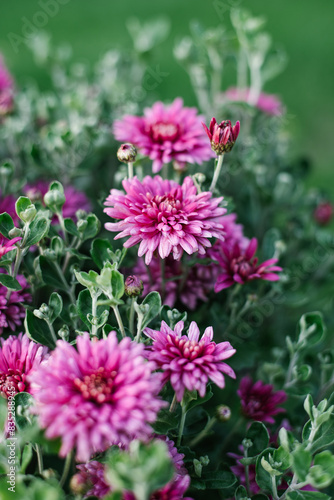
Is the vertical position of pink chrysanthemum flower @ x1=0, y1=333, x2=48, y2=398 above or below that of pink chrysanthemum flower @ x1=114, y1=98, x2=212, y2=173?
below

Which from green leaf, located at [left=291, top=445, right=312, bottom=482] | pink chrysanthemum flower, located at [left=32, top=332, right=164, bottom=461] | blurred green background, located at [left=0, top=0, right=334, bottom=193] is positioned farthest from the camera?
blurred green background, located at [left=0, top=0, right=334, bottom=193]

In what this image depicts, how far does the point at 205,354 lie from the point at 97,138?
0.66 meters

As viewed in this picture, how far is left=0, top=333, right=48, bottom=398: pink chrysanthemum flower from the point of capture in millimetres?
746

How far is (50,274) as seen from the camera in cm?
91

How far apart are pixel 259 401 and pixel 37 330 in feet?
1.31

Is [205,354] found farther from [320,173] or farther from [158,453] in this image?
[320,173]

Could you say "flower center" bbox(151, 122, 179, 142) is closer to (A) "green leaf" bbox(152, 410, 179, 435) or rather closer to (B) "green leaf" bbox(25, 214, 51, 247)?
(B) "green leaf" bbox(25, 214, 51, 247)

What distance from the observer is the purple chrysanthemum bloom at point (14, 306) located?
859 millimetres

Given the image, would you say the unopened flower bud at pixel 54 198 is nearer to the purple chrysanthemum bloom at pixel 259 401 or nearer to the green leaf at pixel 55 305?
the green leaf at pixel 55 305

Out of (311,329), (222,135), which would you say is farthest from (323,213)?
(222,135)

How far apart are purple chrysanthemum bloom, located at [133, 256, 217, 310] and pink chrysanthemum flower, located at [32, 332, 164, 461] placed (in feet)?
1.05

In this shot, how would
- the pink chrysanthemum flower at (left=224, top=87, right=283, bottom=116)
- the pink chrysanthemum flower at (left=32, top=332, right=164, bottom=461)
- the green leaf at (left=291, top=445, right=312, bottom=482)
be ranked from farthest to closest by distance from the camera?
1. the pink chrysanthemum flower at (left=224, top=87, right=283, bottom=116)
2. the green leaf at (left=291, top=445, right=312, bottom=482)
3. the pink chrysanthemum flower at (left=32, top=332, right=164, bottom=461)

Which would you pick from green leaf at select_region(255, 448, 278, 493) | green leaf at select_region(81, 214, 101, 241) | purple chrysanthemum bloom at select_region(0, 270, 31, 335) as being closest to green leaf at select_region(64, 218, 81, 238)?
green leaf at select_region(81, 214, 101, 241)

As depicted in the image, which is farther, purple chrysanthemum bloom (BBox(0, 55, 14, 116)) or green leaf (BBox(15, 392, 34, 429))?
purple chrysanthemum bloom (BBox(0, 55, 14, 116))
